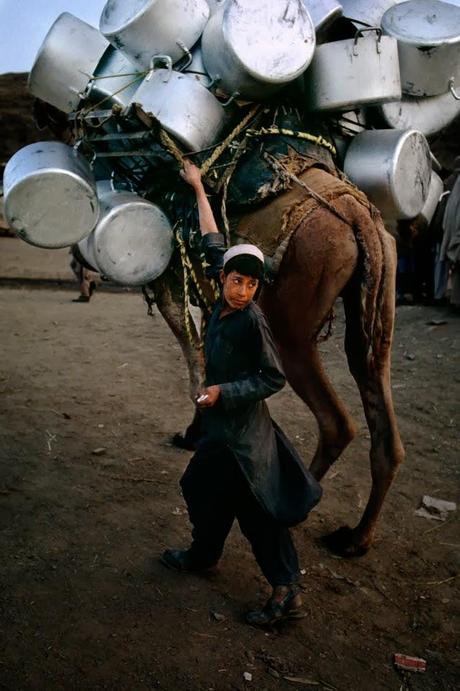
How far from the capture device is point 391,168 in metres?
2.85

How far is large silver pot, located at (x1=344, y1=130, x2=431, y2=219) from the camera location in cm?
287

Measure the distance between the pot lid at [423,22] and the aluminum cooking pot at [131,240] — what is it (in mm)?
1352

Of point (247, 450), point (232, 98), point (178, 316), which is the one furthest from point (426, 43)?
point (247, 450)

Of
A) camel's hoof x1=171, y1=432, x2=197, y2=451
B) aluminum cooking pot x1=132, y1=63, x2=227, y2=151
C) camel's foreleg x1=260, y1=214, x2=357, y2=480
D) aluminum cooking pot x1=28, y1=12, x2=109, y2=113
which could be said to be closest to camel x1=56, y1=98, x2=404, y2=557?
camel's foreleg x1=260, y1=214, x2=357, y2=480

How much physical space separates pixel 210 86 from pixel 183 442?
6.67 feet

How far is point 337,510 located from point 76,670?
5.44 ft

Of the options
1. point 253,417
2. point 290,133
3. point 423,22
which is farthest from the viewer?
point 423,22

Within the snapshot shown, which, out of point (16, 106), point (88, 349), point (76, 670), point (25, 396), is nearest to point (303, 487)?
point (76, 670)

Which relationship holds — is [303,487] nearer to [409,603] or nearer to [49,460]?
[409,603]

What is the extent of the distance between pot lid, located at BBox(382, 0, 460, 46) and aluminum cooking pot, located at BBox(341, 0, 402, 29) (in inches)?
2.3

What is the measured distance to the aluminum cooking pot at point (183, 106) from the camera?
8.80ft

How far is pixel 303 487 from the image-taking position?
7.57 feet

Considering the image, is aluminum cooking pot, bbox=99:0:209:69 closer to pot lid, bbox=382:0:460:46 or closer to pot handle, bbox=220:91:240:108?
pot handle, bbox=220:91:240:108

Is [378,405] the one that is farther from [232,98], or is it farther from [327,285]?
[232,98]
